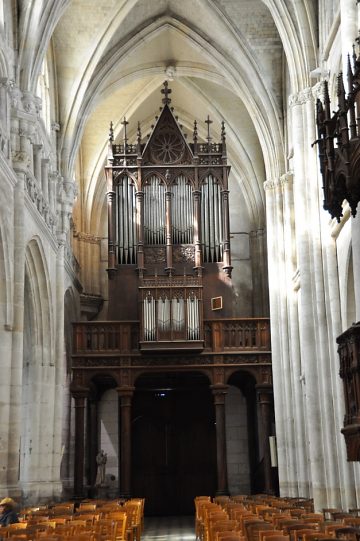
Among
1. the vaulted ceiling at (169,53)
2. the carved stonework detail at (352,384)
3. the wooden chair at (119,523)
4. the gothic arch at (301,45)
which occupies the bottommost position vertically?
the wooden chair at (119,523)

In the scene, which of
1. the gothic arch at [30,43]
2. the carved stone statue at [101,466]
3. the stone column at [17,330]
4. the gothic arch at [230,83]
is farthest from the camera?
the carved stone statue at [101,466]

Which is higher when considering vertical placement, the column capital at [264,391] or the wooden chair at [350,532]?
the column capital at [264,391]

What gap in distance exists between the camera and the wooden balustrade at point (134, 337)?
24.8m

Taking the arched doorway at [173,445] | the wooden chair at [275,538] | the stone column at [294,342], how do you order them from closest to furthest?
1. the wooden chair at [275,538]
2. the stone column at [294,342]
3. the arched doorway at [173,445]

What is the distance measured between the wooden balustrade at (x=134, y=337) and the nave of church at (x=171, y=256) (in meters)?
0.05

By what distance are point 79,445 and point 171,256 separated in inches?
271

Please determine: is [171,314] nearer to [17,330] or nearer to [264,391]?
[264,391]

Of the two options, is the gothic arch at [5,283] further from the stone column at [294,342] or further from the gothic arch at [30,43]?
the stone column at [294,342]

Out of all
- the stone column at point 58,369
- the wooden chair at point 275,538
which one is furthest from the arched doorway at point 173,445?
the wooden chair at point 275,538

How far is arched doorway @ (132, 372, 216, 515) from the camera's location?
1180 inches

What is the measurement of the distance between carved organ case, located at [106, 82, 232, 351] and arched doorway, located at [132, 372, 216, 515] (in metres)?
5.05

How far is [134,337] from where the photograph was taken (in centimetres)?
2495

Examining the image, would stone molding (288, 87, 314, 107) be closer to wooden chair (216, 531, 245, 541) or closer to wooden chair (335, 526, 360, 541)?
wooden chair (335, 526, 360, 541)

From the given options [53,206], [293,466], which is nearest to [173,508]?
[293,466]
